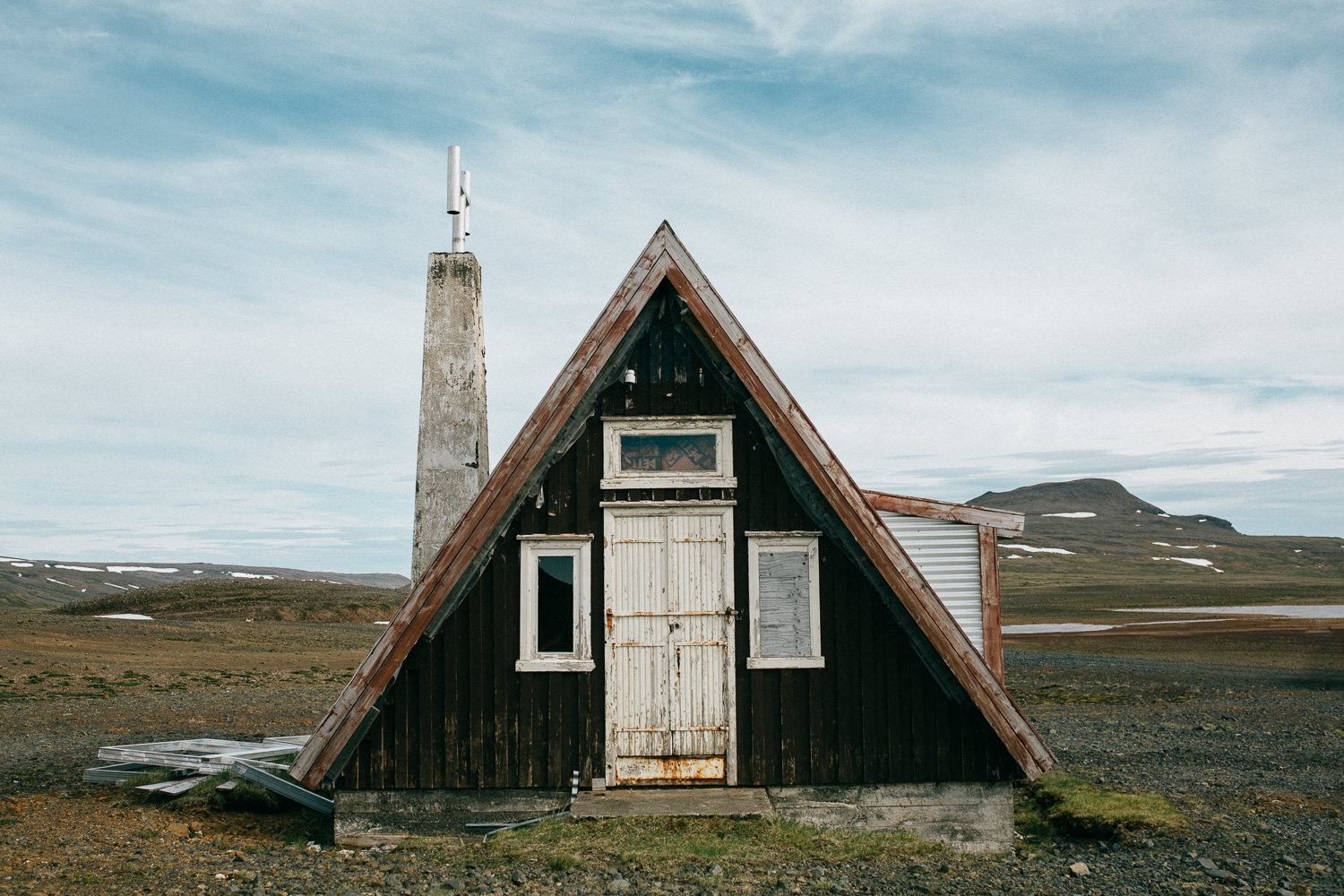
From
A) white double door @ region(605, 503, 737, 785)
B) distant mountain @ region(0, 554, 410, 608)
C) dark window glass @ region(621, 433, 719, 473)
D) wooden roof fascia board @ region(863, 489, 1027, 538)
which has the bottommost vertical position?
distant mountain @ region(0, 554, 410, 608)

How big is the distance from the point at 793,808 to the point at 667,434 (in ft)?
12.1

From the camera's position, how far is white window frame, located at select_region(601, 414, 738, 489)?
9102mm

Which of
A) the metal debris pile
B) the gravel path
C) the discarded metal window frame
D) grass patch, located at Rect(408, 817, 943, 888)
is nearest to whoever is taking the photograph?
the gravel path

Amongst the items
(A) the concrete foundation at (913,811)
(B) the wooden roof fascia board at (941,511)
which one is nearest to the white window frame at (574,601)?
(A) the concrete foundation at (913,811)

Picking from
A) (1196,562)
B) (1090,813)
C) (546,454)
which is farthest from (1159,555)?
(546,454)

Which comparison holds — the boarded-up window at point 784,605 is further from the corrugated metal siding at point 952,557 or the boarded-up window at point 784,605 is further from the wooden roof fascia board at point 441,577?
the wooden roof fascia board at point 441,577

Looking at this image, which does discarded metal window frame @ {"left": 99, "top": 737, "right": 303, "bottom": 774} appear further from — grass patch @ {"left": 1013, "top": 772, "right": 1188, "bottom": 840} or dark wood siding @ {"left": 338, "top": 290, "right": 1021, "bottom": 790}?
grass patch @ {"left": 1013, "top": 772, "right": 1188, "bottom": 840}

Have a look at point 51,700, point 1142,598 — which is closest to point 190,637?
point 51,700

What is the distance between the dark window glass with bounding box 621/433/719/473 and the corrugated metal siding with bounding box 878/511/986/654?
2378mm

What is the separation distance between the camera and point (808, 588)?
8984mm

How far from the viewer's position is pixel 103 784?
11.2m

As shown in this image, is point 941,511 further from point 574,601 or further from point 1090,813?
point 574,601

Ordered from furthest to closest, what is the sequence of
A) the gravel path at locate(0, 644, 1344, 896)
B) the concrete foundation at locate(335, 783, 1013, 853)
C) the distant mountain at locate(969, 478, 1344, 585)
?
the distant mountain at locate(969, 478, 1344, 585), the concrete foundation at locate(335, 783, 1013, 853), the gravel path at locate(0, 644, 1344, 896)

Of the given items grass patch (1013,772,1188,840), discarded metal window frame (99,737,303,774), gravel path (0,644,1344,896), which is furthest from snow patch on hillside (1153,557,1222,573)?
discarded metal window frame (99,737,303,774)
